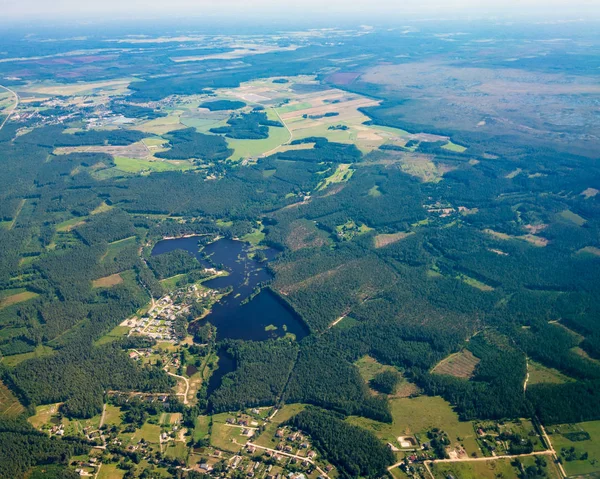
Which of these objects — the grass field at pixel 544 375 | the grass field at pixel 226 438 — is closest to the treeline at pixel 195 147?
the grass field at pixel 226 438

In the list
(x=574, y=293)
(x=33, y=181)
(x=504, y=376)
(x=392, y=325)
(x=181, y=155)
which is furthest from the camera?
(x=181, y=155)

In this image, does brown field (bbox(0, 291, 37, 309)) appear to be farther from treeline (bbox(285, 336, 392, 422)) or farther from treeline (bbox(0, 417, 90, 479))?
treeline (bbox(285, 336, 392, 422))

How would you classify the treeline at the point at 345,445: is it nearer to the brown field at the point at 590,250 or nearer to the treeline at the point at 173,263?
the treeline at the point at 173,263

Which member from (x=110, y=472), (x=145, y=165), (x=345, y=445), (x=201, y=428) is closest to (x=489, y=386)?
(x=345, y=445)

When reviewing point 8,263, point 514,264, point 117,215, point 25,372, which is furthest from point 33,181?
point 514,264

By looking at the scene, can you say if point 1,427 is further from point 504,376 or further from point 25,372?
point 504,376

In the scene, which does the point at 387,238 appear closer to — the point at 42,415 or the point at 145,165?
the point at 42,415
